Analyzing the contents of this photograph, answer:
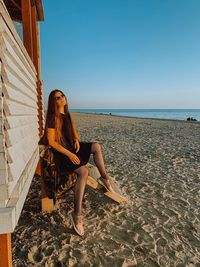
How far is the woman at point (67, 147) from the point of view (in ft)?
10.5

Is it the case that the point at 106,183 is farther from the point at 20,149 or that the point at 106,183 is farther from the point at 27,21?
the point at 27,21

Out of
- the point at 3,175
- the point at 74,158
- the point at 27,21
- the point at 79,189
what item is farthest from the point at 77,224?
the point at 27,21

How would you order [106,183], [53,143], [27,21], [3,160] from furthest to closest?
[27,21] → [106,183] → [53,143] → [3,160]

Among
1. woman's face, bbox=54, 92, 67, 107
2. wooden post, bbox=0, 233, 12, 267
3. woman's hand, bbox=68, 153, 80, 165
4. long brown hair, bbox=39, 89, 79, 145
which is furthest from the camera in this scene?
woman's face, bbox=54, 92, 67, 107

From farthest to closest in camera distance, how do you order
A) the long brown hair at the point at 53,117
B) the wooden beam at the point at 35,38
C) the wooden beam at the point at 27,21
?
the wooden beam at the point at 35,38 < the wooden beam at the point at 27,21 < the long brown hair at the point at 53,117

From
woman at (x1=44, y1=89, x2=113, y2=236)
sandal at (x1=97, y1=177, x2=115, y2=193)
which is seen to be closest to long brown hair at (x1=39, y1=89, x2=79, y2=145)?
woman at (x1=44, y1=89, x2=113, y2=236)

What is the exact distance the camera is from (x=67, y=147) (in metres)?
3.55

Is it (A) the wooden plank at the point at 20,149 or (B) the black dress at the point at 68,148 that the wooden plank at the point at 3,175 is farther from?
(B) the black dress at the point at 68,148

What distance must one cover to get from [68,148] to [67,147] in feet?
0.06

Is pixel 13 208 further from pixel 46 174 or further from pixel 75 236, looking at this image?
pixel 46 174

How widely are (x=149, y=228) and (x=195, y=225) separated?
0.59m

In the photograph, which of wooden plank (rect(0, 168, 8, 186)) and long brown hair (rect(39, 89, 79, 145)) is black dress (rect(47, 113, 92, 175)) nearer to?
long brown hair (rect(39, 89, 79, 145))

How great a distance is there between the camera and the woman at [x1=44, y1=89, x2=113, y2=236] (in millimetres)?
3213

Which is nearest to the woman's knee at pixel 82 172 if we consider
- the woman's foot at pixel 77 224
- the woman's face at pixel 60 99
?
the woman's foot at pixel 77 224
